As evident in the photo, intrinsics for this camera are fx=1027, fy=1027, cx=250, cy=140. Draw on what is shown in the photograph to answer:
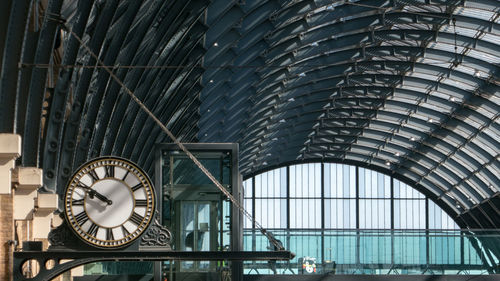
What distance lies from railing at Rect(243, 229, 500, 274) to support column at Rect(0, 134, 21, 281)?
84.5 ft

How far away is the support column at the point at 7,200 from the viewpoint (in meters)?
17.3

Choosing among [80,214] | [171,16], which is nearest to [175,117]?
[171,16]

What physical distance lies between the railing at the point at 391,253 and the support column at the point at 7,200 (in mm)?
25766

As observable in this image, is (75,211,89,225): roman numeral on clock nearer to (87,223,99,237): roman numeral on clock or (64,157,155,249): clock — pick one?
(64,157,155,249): clock

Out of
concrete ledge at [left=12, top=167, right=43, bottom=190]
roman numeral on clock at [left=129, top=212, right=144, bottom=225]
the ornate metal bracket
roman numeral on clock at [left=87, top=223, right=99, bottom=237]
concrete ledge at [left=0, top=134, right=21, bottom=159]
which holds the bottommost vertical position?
the ornate metal bracket

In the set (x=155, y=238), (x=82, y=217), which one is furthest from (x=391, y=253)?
(x=82, y=217)

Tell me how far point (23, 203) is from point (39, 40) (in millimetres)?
3120

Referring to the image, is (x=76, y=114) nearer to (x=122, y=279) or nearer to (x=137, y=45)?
(x=137, y=45)

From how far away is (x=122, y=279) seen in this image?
33281mm

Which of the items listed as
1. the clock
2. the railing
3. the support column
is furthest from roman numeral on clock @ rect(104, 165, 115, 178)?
the railing

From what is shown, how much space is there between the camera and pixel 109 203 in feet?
48.9

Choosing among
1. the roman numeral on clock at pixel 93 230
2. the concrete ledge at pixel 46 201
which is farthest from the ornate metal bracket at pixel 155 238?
the concrete ledge at pixel 46 201

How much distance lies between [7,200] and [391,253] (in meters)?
29.8

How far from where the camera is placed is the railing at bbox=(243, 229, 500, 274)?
45531 mm
